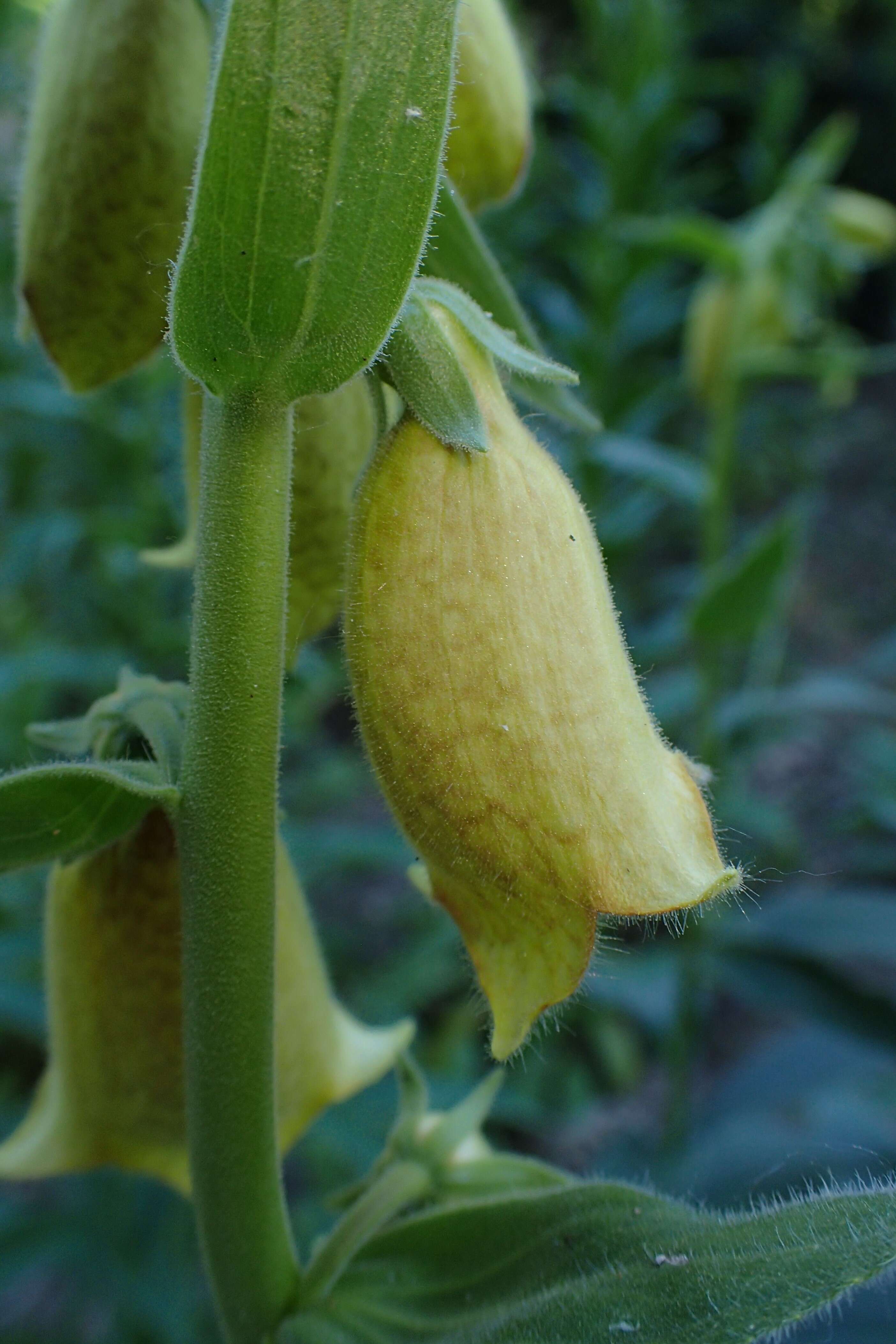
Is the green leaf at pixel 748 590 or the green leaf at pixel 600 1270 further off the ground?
the green leaf at pixel 600 1270

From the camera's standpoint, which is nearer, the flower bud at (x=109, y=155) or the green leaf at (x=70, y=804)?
the green leaf at (x=70, y=804)

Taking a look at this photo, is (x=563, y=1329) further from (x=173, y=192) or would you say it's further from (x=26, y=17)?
(x=26, y=17)

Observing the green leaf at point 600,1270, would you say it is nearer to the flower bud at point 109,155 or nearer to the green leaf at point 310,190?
the green leaf at point 310,190

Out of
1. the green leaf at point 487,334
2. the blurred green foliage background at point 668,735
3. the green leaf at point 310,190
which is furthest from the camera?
the blurred green foliage background at point 668,735

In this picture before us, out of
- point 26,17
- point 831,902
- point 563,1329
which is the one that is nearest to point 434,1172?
point 563,1329

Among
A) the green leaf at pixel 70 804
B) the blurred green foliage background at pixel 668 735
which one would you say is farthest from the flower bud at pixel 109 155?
the green leaf at pixel 70 804

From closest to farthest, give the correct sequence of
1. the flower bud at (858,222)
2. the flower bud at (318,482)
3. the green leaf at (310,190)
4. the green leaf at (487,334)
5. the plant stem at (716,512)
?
the green leaf at (310,190) < the green leaf at (487,334) < the flower bud at (318,482) < the plant stem at (716,512) < the flower bud at (858,222)
